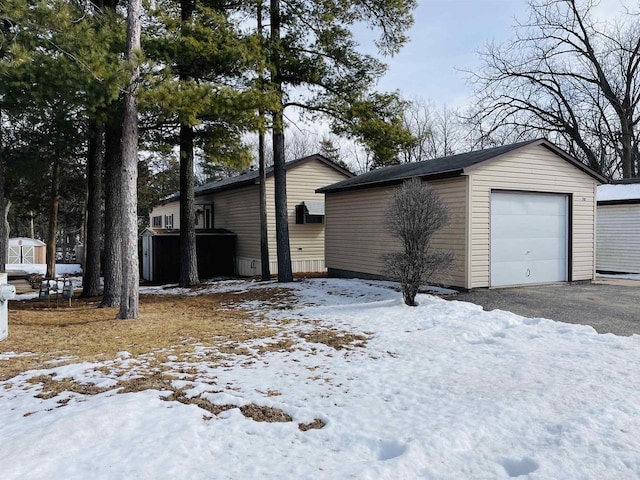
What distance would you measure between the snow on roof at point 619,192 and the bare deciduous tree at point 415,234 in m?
9.37

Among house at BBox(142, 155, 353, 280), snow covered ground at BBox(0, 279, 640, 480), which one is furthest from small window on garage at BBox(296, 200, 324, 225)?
snow covered ground at BBox(0, 279, 640, 480)

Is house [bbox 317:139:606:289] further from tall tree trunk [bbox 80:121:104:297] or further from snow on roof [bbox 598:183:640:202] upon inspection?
tall tree trunk [bbox 80:121:104:297]

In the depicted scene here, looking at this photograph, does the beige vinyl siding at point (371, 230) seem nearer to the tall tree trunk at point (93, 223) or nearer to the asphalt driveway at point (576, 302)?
the asphalt driveway at point (576, 302)

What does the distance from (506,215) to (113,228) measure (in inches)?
347

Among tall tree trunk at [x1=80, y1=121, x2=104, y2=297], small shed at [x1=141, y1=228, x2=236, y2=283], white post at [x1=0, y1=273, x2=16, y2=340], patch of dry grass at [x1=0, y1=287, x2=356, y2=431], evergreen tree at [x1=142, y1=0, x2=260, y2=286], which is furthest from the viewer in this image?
small shed at [x1=141, y1=228, x2=236, y2=283]

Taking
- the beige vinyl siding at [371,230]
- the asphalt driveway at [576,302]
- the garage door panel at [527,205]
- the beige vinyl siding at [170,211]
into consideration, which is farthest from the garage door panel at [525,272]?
the beige vinyl siding at [170,211]

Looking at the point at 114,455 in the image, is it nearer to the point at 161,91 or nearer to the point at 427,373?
the point at 427,373

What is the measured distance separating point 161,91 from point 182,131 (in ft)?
17.1

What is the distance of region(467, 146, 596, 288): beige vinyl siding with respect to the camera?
10516 millimetres

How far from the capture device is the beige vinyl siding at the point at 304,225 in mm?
17484

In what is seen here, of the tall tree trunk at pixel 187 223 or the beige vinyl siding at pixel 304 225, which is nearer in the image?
the tall tree trunk at pixel 187 223

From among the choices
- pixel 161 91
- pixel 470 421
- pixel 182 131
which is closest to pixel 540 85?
pixel 182 131

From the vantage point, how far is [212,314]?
8875 mm

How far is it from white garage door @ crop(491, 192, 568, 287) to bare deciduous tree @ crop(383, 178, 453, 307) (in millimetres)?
2391
